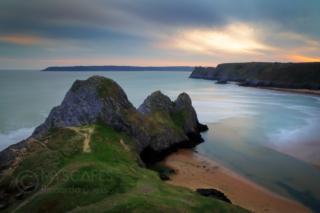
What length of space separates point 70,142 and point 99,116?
18.0 feet

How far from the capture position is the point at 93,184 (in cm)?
1341

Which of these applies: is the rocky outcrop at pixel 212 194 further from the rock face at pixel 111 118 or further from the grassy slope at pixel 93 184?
the rock face at pixel 111 118

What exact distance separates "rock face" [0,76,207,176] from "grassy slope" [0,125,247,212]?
2.49 m

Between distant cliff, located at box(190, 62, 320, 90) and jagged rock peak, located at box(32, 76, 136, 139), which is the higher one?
distant cliff, located at box(190, 62, 320, 90)

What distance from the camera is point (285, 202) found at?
18.3 meters

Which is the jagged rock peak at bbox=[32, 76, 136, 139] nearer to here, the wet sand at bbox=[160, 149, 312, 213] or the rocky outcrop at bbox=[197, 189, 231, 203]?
the wet sand at bbox=[160, 149, 312, 213]

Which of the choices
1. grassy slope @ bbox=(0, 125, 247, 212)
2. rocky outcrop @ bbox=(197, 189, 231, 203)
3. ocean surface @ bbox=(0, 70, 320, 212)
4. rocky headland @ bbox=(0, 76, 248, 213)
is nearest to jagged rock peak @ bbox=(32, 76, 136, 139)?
rocky headland @ bbox=(0, 76, 248, 213)

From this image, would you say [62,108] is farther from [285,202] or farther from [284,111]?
[284,111]

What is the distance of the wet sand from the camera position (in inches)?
696

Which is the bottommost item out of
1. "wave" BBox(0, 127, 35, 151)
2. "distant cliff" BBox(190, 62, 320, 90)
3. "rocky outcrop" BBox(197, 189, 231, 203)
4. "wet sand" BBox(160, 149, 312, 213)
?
"wave" BBox(0, 127, 35, 151)

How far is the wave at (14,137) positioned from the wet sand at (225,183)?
27.6 metres

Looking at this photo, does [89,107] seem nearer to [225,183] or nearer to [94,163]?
[94,163]

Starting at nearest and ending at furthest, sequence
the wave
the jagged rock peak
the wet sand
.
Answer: the wet sand → the jagged rock peak → the wave

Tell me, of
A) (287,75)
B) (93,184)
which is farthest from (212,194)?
(287,75)
